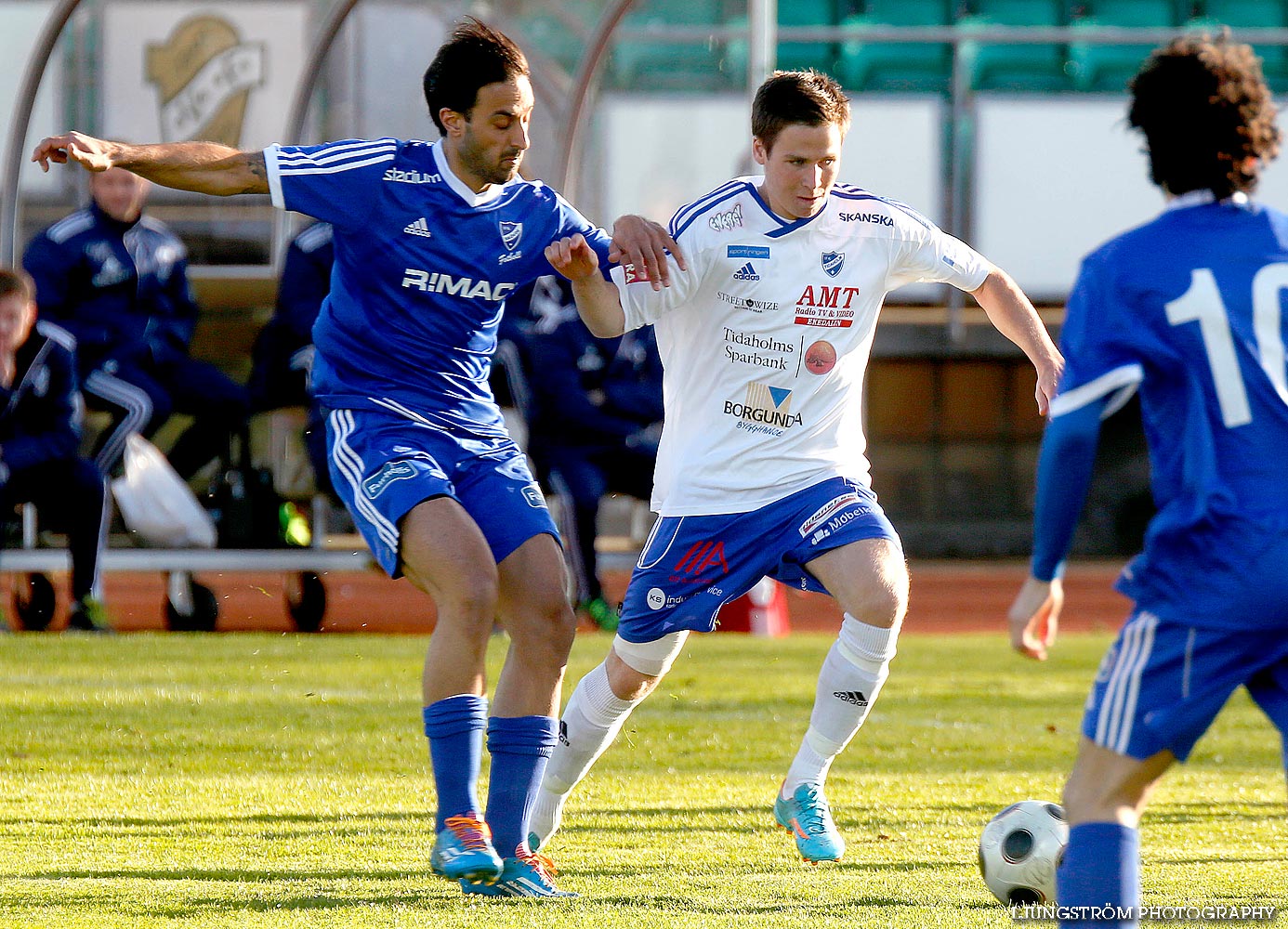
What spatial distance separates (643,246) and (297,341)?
5789 millimetres

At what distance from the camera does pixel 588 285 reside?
4.39 meters

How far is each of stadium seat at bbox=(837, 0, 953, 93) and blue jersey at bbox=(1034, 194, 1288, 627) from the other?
51.5 feet

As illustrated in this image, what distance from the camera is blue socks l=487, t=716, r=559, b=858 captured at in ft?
13.8

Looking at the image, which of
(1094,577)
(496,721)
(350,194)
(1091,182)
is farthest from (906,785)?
(1091,182)

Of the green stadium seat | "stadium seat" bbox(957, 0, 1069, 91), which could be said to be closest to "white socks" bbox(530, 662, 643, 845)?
the green stadium seat

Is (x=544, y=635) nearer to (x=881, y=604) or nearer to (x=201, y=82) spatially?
(x=881, y=604)

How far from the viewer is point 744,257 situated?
15.5 ft

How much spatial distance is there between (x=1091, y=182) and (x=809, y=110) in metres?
12.9

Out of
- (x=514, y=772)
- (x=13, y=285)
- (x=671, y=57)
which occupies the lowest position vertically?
(x=514, y=772)

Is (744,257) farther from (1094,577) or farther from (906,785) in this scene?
(1094,577)

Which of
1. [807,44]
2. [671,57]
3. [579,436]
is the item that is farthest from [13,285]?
[807,44]

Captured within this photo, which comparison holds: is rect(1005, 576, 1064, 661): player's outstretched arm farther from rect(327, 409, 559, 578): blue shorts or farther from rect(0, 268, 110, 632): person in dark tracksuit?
rect(0, 268, 110, 632): person in dark tracksuit

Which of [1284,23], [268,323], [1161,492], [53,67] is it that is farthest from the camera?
[1284,23]

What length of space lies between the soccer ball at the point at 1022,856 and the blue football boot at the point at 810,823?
1.62 ft
